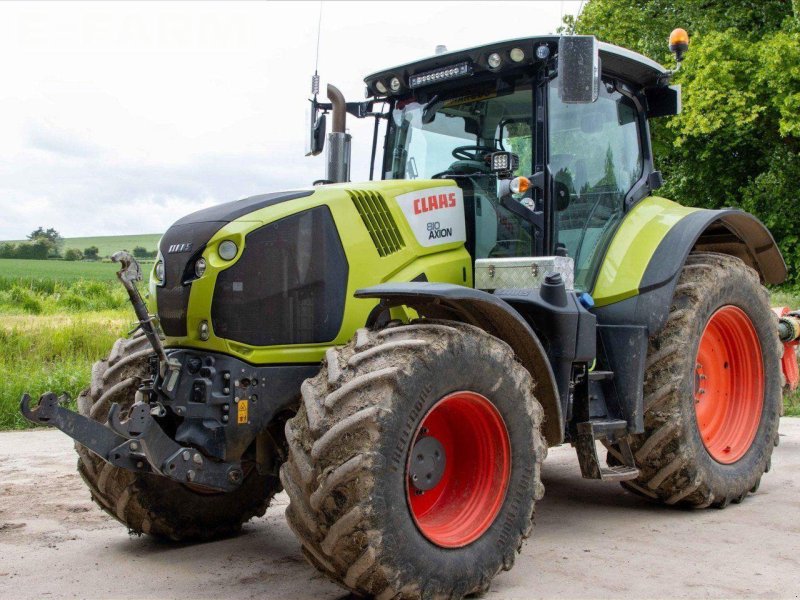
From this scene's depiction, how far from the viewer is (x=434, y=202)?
5.05 m

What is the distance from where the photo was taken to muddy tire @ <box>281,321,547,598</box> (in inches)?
142

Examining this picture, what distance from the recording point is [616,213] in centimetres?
584

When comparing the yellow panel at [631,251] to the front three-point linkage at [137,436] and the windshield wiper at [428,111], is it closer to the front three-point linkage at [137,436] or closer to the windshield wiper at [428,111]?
the windshield wiper at [428,111]

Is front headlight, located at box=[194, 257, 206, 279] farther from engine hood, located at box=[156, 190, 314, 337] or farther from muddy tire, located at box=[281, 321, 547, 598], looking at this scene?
muddy tire, located at box=[281, 321, 547, 598]

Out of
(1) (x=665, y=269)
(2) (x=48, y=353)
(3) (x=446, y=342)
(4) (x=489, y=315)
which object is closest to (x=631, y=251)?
(1) (x=665, y=269)

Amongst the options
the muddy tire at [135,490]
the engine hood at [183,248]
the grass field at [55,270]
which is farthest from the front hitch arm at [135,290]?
the grass field at [55,270]

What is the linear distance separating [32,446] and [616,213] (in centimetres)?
564

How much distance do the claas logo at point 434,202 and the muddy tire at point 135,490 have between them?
157cm

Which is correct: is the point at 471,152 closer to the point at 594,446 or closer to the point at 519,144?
the point at 519,144

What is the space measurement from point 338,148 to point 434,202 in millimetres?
998

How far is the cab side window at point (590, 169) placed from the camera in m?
5.38

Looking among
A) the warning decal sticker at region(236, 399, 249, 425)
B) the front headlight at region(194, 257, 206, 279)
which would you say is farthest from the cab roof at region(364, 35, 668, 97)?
the warning decal sticker at region(236, 399, 249, 425)

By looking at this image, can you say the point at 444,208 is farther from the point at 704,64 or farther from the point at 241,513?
the point at 704,64

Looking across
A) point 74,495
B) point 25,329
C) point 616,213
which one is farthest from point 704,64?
point 74,495
